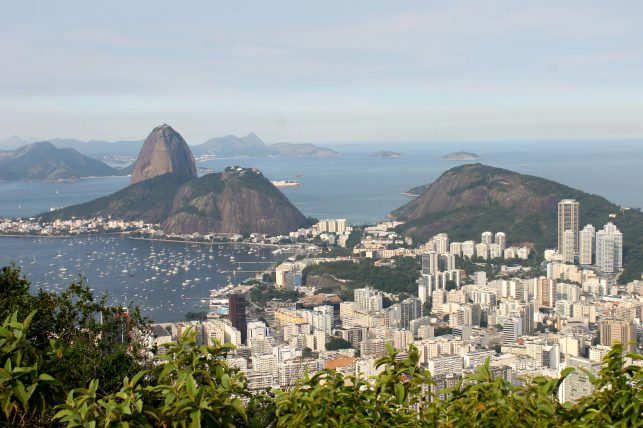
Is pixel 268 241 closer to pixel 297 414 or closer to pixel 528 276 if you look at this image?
pixel 528 276

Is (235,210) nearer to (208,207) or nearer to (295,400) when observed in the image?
(208,207)

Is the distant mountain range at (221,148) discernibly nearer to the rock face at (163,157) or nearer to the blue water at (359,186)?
Answer: the blue water at (359,186)

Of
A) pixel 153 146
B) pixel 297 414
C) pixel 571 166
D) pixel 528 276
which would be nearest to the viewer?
pixel 297 414

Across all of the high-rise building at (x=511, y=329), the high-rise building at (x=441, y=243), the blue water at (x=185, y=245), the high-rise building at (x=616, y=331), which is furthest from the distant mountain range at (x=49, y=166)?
the high-rise building at (x=616, y=331)

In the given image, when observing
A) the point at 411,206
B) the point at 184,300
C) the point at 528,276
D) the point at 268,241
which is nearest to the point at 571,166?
the point at 411,206

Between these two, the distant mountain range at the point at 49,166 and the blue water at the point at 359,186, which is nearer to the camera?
the blue water at the point at 359,186

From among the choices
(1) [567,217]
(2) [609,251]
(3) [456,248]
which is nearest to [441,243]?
(3) [456,248]

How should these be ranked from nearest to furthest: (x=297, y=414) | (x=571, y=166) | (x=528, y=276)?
(x=297, y=414)
(x=528, y=276)
(x=571, y=166)
